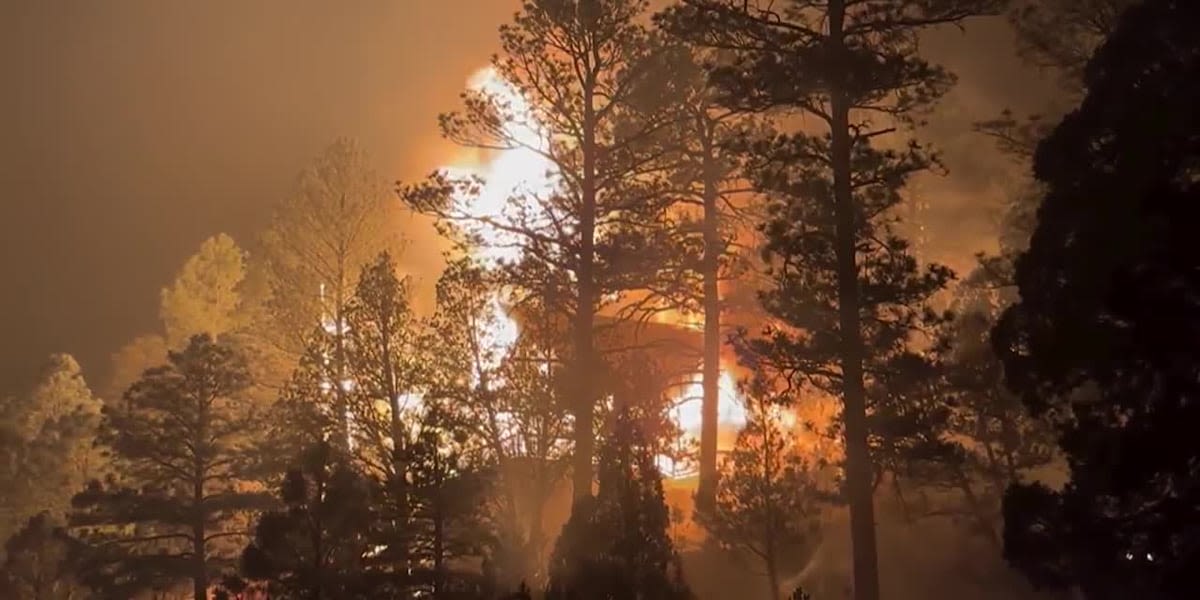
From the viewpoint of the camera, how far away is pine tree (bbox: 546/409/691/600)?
43.3 feet

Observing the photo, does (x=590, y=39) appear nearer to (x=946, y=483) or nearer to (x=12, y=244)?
(x=946, y=483)

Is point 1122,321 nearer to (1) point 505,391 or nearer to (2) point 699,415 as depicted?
(1) point 505,391

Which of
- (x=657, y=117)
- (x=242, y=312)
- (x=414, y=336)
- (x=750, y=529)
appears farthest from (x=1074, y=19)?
(x=242, y=312)

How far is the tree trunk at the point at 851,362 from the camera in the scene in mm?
14781

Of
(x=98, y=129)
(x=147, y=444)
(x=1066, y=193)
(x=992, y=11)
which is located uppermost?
(x=98, y=129)

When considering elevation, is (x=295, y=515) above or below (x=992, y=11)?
below

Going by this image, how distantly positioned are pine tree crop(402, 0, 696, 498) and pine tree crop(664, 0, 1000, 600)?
15.3ft

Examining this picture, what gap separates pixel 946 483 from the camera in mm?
19844

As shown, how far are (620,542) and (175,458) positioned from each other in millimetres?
14254

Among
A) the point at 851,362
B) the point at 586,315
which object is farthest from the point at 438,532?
the point at 851,362

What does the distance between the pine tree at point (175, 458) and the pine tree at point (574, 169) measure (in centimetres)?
783

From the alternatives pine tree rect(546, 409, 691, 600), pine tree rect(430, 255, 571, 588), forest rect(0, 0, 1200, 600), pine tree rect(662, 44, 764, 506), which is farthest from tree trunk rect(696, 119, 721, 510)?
pine tree rect(546, 409, 691, 600)

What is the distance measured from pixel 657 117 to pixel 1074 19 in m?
8.09

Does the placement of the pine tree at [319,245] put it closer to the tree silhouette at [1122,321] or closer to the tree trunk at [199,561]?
the tree trunk at [199,561]
